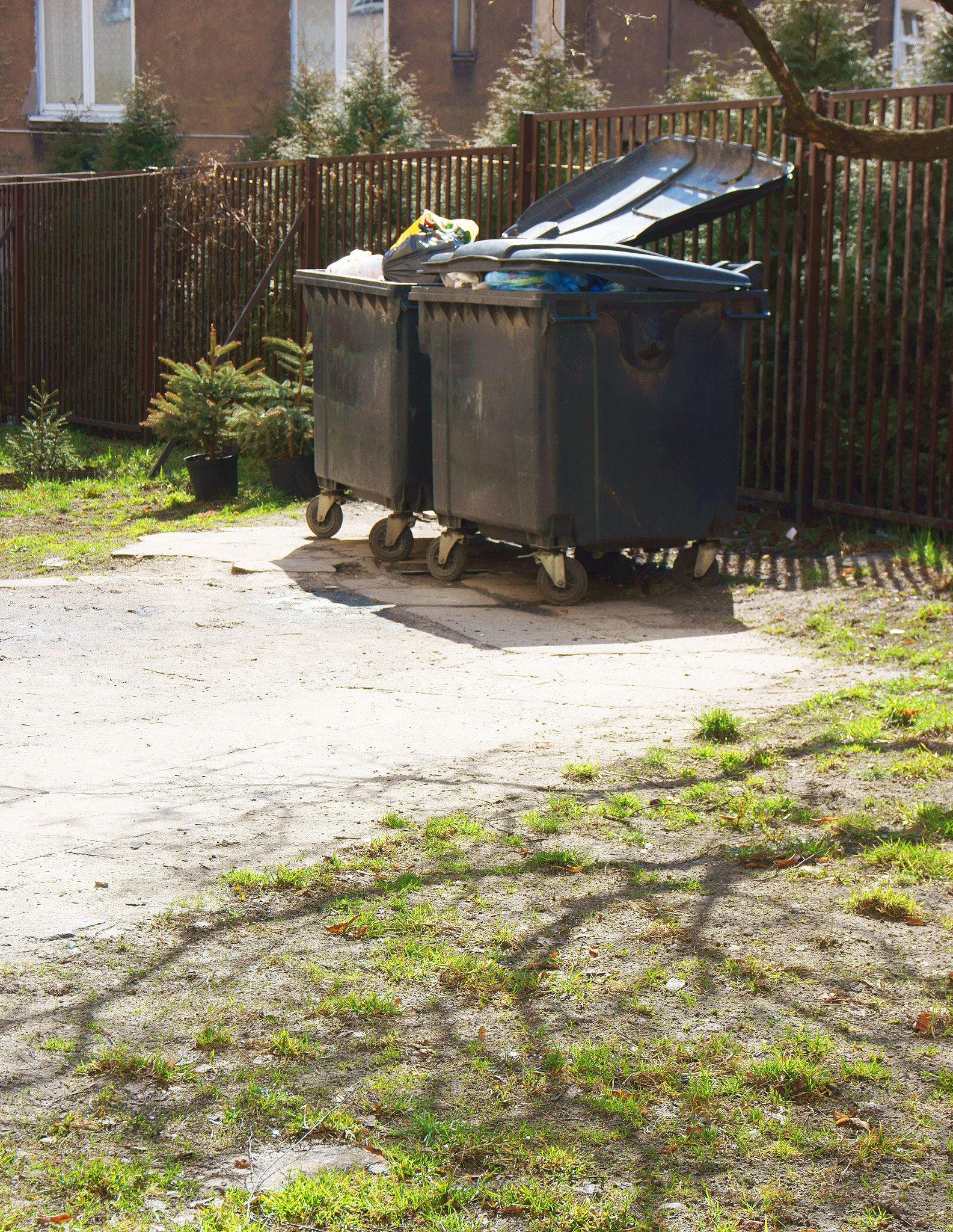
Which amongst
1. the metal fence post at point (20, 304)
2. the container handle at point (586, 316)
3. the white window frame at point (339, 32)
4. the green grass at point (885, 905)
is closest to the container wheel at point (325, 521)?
the container handle at point (586, 316)

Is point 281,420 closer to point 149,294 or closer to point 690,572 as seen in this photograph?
point 690,572

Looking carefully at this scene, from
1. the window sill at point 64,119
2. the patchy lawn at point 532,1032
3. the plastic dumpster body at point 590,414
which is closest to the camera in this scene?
the patchy lawn at point 532,1032

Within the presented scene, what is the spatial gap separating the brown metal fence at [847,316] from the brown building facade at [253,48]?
45.8ft

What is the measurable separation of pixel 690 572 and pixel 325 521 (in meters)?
2.40

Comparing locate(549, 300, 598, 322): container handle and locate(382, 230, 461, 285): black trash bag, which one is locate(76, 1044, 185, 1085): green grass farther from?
locate(382, 230, 461, 285): black trash bag

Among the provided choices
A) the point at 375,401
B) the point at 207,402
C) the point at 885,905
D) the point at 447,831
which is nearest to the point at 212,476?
the point at 207,402

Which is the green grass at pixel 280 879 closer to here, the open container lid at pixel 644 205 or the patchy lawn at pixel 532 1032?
the patchy lawn at pixel 532 1032

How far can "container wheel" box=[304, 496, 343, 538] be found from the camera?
8461 mm

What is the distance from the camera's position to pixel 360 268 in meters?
8.09

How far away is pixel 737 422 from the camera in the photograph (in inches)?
278

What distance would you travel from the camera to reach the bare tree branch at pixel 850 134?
441 cm

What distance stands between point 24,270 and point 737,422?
10.1 m

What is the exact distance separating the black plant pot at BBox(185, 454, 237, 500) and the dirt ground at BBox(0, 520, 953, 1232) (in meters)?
4.67

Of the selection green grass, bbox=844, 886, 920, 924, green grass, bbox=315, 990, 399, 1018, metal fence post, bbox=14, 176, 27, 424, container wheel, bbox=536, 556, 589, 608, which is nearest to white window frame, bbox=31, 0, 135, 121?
metal fence post, bbox=14, 176, 27, 424
